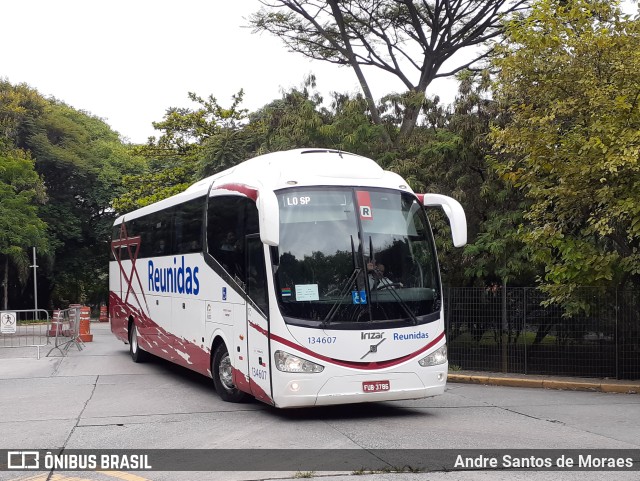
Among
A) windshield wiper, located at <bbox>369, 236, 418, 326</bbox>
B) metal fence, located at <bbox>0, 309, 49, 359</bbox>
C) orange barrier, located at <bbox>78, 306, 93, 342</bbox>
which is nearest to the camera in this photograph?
windshield wiper, located at <bbox>369, 236, 418, 326</bbox>

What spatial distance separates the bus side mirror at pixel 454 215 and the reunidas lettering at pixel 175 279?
4251 millimetres

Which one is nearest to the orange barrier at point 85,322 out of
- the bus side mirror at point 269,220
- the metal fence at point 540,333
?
the metal fence at point 540,333

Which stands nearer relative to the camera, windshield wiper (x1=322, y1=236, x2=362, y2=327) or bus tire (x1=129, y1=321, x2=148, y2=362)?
windshield wiper (x1=322, y1=236, x2=362, y2=327)

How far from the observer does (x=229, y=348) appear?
453 inches

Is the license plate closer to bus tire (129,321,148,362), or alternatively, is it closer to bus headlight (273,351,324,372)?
bus headlight (273,351,324,372)

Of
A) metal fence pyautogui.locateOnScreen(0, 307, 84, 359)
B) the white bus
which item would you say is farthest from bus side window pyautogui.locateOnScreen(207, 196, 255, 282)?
metal fence pyautogui.locateOnScreen(0, 307, 84, 359)

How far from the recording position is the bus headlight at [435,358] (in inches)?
408

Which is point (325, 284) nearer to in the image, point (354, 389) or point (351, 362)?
point (351, 362)

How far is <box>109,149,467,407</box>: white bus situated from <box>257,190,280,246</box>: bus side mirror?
1 cm

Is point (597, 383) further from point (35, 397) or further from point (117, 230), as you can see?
point (117, 230)

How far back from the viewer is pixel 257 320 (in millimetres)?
10359

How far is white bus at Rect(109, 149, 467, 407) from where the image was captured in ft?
32.2

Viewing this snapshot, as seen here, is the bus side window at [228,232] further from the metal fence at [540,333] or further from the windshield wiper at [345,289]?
the metal fence at [540,333]

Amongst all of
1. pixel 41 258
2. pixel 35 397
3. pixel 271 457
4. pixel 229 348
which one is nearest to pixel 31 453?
pixel 271 457
